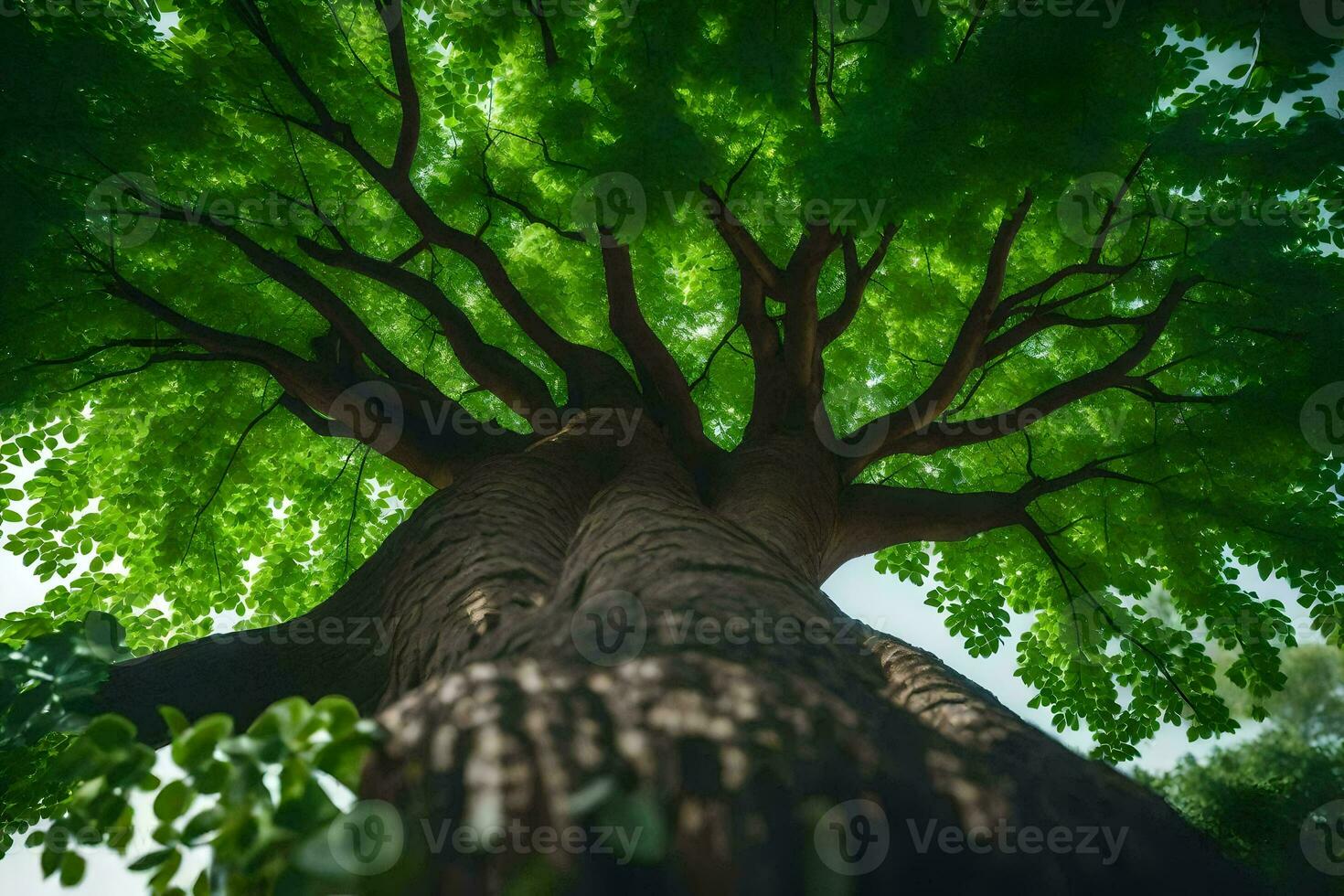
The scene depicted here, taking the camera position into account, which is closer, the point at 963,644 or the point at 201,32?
the point at 201,32

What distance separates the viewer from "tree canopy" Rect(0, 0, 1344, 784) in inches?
168

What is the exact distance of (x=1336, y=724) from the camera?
8.31 metres

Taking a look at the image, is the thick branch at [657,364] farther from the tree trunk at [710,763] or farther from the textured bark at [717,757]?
the textured bark at [717,757]

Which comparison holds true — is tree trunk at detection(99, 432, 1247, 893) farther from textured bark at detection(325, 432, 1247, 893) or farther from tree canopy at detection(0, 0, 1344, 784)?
tree canopy at detection(0, 0, 1344, 784)

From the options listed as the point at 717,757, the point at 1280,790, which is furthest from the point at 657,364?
the point at 1280,790

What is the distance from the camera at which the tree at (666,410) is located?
157 cm

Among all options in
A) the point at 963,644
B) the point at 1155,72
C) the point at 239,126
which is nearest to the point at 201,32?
the point at 239,126

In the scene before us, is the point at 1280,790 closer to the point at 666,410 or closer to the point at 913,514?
the point at 913,514

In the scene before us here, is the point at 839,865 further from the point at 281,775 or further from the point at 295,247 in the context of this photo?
the point at 295,247

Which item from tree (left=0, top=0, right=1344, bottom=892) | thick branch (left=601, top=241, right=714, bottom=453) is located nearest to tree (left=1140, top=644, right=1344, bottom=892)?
tree (left=0, top=0, right=1344, bottom=892)

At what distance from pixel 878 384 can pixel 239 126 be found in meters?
6.88

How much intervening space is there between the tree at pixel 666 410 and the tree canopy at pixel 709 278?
0.13ft

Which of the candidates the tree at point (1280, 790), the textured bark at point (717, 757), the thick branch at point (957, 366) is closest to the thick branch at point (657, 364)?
the thick branch at point (957, 366)

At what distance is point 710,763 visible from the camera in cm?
153
